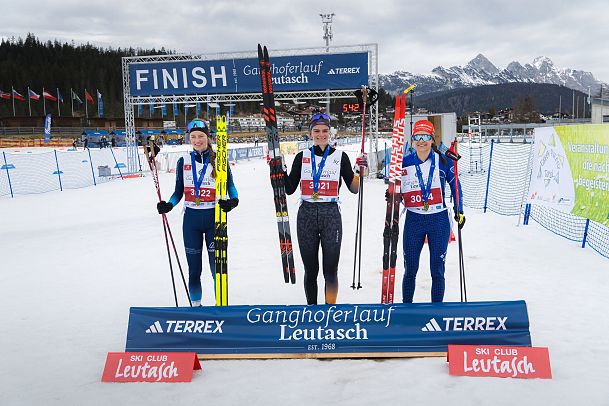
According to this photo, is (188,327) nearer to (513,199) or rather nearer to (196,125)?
(196,125)

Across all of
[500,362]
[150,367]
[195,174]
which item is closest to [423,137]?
[500,362]

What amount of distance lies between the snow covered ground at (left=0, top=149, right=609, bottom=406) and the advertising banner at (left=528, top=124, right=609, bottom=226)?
28.1 inches

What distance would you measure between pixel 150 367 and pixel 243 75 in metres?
17.4

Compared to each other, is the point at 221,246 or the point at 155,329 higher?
the point at 221,246

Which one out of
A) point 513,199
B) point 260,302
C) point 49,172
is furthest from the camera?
point 49,172

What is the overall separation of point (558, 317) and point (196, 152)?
4.14 meters

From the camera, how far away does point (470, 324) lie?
390 cm

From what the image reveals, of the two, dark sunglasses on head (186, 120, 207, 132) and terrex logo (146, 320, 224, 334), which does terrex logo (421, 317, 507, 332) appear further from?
dark sunglasses on head (186, 120, 207, 132)

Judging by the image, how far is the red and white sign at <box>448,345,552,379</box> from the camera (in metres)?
3.64

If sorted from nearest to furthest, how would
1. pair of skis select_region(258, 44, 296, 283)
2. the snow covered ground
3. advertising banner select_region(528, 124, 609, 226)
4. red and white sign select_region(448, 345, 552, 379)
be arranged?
the snow covered ground, red and white sign select_region(448, 345, 552, 379), pair of skis select_region(258, 44, 296, 283), advertising banner select_region(528, 124, 609, 226)

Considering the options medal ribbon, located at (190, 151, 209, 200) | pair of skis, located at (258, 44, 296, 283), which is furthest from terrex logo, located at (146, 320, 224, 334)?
medal ribbon, located at (190, 151, 209, 200)

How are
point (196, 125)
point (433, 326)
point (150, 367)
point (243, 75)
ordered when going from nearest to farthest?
1. point (150, 367)
2. point (433, 326)
3. point (196, 125)
4. point (243, 75)

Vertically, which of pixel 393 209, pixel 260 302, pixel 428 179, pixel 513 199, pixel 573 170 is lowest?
pixel 260 302

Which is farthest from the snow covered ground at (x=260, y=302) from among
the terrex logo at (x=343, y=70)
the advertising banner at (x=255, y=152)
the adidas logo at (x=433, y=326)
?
the advertising banner at (x=255, y=152)
